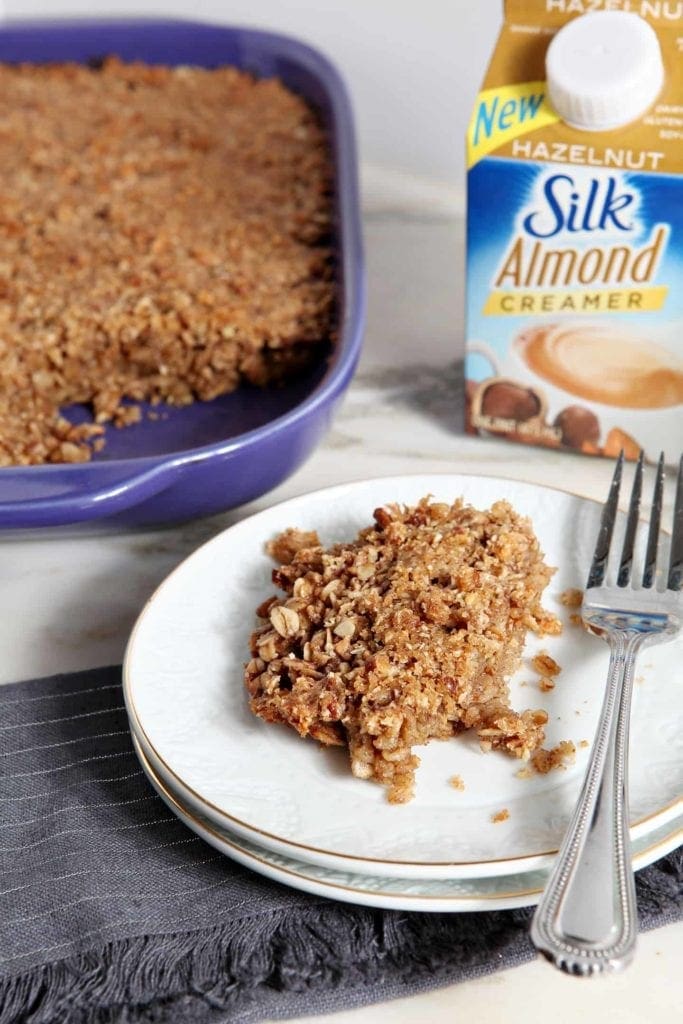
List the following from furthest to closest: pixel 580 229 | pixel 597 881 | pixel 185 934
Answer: pixel 580 229 < pixel 185 934 < pixel 597 881

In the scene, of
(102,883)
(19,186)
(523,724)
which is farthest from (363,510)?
(19,186)

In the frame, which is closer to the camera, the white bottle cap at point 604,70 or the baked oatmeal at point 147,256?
the white bottle cap at point 604,70

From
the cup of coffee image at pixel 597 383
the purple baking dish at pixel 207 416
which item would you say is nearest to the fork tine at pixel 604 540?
the cup of coffee image at pixel 597 383

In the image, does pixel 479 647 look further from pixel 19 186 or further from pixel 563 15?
pixel 19 186

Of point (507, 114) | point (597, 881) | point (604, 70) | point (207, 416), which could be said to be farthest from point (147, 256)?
point (597, 881)

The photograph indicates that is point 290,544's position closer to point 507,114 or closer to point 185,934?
point 185,934

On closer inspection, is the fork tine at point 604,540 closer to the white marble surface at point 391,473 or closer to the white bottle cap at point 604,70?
the white marble surface at point 391,473
